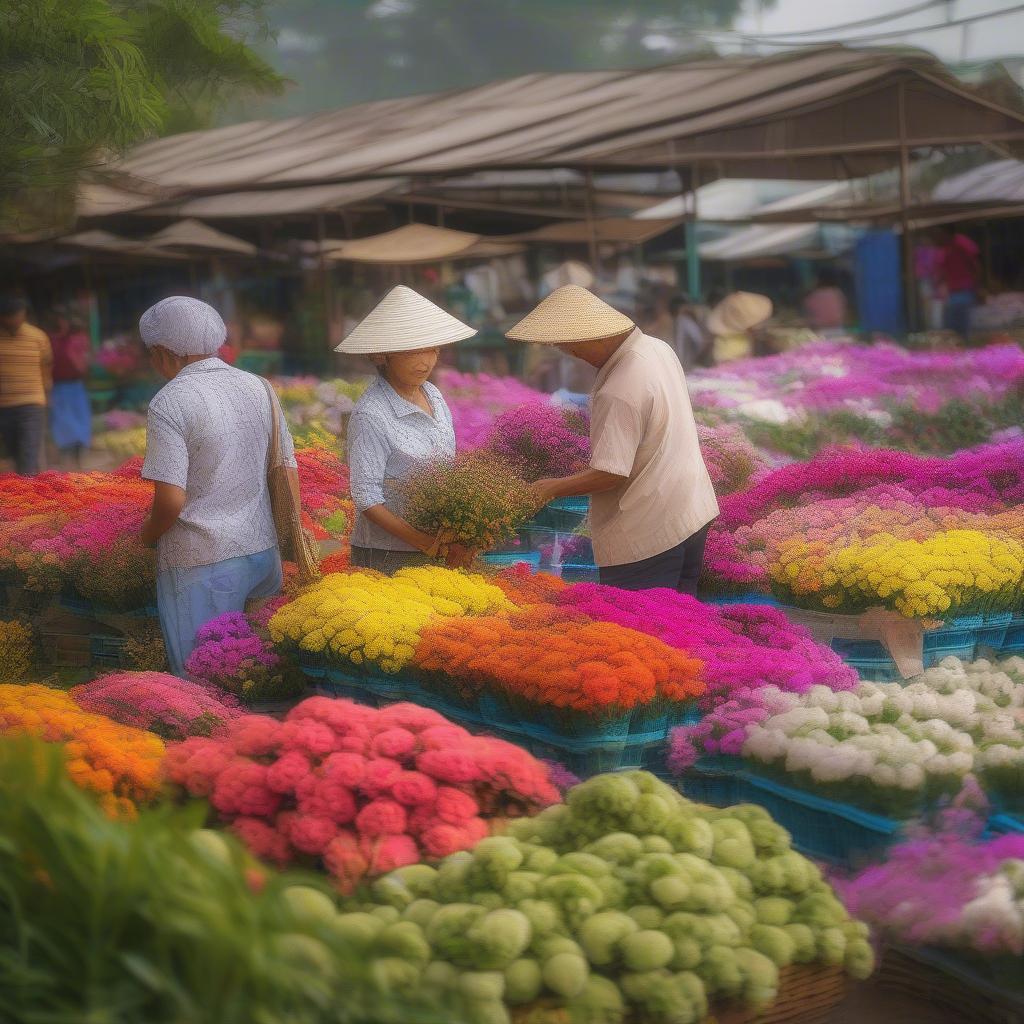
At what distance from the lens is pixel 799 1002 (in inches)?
102

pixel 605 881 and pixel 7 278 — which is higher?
pixel 7 278

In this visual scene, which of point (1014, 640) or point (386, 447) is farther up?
point (386, 447)

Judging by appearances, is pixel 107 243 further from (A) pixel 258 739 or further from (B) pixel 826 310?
(A) pixel 258 739

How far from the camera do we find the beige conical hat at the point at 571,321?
15.4 feet

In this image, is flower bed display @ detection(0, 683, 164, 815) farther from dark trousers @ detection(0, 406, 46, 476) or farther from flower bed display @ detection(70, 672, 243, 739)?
dark trousers @ detection(0, 406, 46, 476)

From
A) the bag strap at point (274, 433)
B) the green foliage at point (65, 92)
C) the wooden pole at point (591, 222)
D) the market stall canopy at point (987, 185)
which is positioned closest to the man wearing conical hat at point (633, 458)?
the bag strap at point (274, 433)

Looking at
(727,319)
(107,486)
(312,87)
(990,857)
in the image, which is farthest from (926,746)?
(312,87)

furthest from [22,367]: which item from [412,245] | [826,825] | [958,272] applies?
[958,272]

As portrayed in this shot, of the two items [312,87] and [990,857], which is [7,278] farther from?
[990,857]

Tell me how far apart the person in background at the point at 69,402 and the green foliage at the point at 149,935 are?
37.7ft

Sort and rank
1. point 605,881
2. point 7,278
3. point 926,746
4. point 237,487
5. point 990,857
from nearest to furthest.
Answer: point 605,881
point 990,857
point 926,746
point 237,487
point 7,278

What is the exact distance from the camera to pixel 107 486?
7.18 metres

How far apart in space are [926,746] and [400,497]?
2.04 m

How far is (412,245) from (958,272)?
18.1ft
